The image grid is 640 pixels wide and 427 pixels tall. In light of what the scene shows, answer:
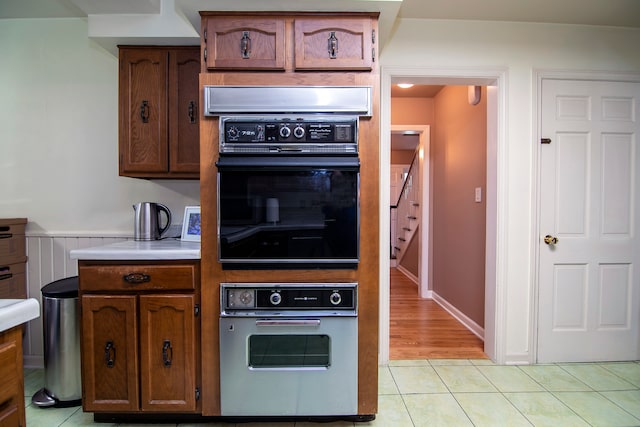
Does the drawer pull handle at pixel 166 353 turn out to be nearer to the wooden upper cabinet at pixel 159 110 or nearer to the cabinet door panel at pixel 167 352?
the cabinet door panel at pixel 167 352

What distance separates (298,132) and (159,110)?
100 cm

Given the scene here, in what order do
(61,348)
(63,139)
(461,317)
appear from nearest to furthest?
(61,348) < (63,139) < (461,317)

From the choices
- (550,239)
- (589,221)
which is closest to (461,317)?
(550,239)

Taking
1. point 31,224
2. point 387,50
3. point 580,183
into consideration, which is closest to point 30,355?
point 31,224

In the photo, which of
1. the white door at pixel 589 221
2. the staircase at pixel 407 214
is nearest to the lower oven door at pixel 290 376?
the white door at pixel 589 221

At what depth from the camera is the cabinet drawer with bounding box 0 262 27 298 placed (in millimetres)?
2150

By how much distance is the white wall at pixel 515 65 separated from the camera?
2.32m

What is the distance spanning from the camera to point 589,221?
2.37m

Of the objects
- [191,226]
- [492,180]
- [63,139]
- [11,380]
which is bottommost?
[11,380]

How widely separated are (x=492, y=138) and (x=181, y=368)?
2.49 meters

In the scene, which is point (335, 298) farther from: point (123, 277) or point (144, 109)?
point (144, 109)

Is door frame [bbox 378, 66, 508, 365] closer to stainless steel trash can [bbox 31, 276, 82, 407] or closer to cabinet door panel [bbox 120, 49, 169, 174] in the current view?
cabinet door panel [bbox 120, 49, 169, 174]

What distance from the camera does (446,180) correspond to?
3.71 metres

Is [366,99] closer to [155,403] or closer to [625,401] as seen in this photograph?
[155,403]
